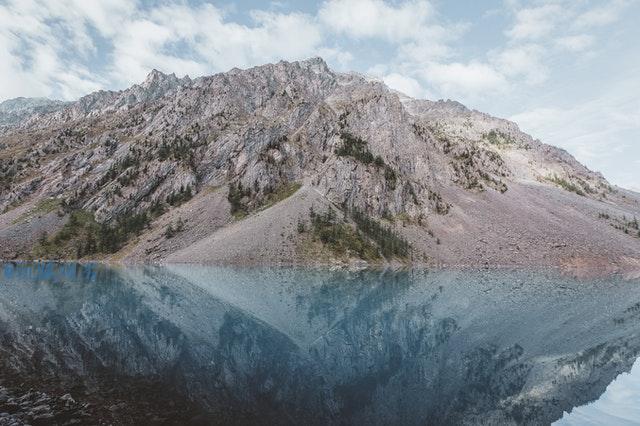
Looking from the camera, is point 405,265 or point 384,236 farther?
point 384,236

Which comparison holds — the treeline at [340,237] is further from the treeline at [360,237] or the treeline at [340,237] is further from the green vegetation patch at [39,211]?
the green vegetation patch at [39,211]

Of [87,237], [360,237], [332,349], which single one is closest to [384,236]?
[360,237]

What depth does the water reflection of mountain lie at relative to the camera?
84.1 feet

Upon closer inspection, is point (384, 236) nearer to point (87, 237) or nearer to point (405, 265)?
point (405, 265)

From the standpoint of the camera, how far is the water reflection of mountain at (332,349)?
2564cm

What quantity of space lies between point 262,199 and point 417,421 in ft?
537

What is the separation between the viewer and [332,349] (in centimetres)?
3800

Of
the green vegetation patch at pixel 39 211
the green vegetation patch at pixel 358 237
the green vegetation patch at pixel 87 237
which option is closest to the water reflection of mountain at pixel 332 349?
the green vegetation patch at pixel 358 237

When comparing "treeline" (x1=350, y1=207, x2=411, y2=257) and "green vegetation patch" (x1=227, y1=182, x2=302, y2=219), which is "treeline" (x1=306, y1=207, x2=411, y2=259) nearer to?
"treeline" (x1=350, y1=207, x2=411, y2=257)

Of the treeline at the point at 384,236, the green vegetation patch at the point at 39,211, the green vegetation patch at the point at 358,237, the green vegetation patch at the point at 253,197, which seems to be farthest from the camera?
the green vegetation patch at the point at 39,211

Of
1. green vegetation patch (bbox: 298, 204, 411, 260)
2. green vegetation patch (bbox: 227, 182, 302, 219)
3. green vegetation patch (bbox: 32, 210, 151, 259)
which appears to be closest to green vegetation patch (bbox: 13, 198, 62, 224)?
green vegetation patch (bbox: 32, 210, 151, 259)

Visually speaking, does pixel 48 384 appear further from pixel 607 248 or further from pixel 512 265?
pixel 607 248

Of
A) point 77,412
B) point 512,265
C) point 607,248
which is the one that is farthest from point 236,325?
point 607,248

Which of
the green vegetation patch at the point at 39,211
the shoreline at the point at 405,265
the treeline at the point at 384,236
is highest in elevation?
the green vegetation patch at the point at 39,211
